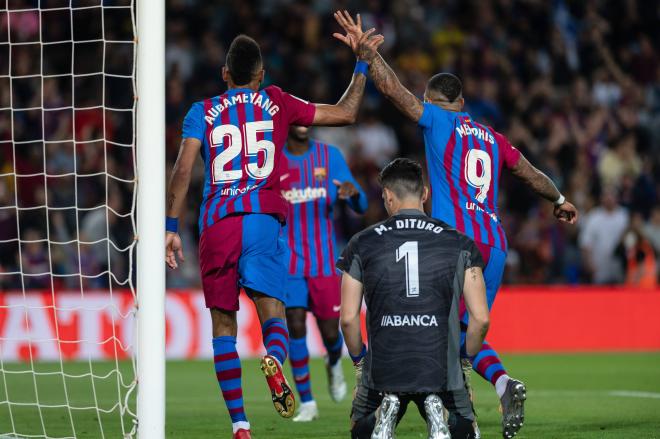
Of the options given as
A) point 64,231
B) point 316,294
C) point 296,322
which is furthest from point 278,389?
point 64,231

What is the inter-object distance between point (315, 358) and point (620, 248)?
4.73 metres

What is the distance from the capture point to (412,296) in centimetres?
551

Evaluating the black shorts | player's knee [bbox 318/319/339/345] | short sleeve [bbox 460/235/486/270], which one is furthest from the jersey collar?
player's knee [bbox 318/319/339/345]

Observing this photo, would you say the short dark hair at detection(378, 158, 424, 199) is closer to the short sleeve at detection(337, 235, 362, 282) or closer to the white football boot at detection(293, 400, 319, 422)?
the short sleeve at detection(337, 235, 362, 282)

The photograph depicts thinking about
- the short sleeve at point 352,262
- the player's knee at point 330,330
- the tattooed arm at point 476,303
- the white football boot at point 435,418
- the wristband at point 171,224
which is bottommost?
the player's knee at point 330,330

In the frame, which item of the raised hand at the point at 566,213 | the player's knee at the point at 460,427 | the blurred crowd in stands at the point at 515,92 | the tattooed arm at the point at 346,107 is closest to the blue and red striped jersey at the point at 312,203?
the raised hand at the point at 566,213

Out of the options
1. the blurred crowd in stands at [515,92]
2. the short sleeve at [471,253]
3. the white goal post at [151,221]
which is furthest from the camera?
the blurred crowd in stands at [515,92]

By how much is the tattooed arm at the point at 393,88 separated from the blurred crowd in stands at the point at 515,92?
8799 mm

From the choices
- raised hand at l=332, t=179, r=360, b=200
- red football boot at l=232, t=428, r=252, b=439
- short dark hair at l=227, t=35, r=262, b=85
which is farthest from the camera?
raised hand at l=332, t=179, r=360, b=200

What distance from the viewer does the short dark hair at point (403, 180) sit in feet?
18.7

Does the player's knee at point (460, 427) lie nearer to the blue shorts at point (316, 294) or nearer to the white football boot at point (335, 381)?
the blue shorts at point (316, 294)

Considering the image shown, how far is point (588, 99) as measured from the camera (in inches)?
754

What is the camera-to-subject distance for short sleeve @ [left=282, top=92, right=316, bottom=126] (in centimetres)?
691

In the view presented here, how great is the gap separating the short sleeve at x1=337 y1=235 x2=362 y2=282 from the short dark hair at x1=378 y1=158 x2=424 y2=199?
342 millimetres
